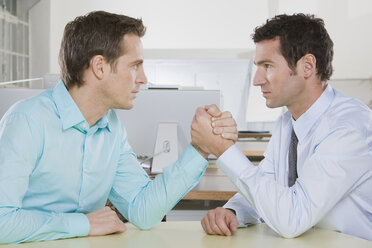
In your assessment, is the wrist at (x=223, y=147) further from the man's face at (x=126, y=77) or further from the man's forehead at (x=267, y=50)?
the man's forehead at (x=267, y=50)

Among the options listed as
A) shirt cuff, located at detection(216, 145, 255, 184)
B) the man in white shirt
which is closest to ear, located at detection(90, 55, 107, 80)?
the man in white shirt

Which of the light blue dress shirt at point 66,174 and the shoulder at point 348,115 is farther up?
the shoulder at point 348,115

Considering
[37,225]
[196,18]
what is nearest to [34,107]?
[37,225]

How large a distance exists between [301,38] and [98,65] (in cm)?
70

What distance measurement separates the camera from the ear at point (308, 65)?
1.59m

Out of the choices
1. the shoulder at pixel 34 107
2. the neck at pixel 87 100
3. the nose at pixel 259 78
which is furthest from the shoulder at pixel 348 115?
the shoulder at pixel 34 107

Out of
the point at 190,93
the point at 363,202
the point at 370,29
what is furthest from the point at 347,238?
the point at 370,29

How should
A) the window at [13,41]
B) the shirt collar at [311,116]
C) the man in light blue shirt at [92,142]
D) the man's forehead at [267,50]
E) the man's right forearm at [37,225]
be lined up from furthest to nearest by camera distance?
the window at [13,41] < the man's forehead at [267,50] < the shirt collar at [311,116] < the man in light blue shirt at [92,142] < the man's right forearm at [37,225]

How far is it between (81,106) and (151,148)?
4.36ft

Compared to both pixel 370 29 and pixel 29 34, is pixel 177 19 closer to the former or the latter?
pixel 29 34

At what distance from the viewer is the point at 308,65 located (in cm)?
160

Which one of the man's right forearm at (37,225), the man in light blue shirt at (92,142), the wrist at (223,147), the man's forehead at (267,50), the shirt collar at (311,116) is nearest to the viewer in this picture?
the man's right forearm at (37,225)

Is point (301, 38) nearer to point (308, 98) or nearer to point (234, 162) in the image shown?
point (308, 98)

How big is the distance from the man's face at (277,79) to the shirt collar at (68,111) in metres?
0.60
